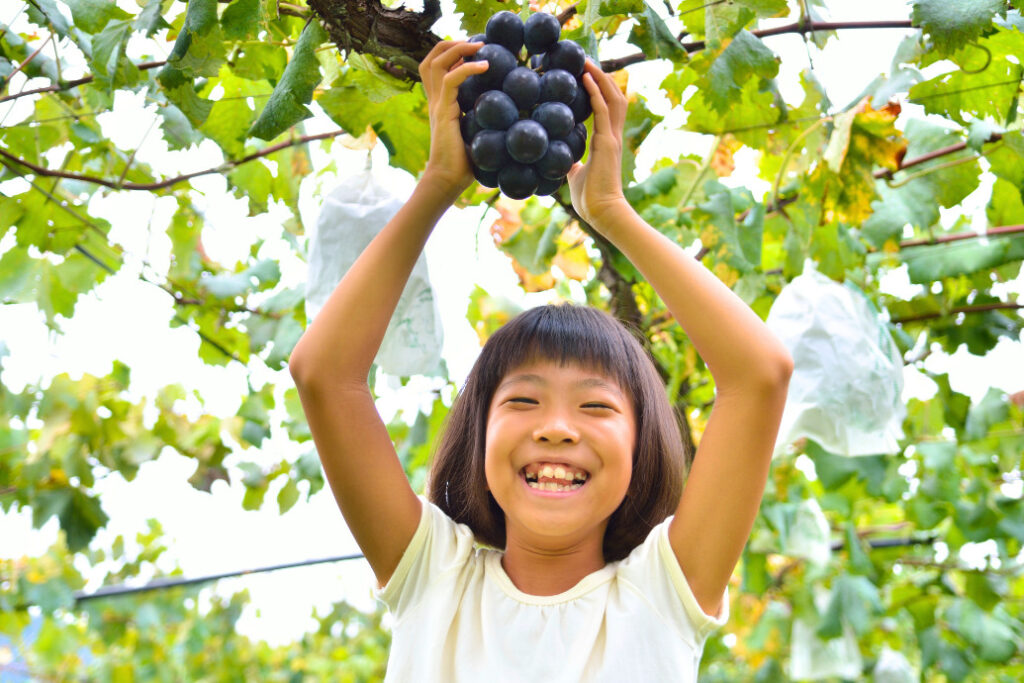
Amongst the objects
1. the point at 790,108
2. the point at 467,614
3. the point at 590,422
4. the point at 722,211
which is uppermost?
the point at 790,108

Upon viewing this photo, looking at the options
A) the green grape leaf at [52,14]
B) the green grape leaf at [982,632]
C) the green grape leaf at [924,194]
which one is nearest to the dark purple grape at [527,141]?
the green grape leaf at [52,14]

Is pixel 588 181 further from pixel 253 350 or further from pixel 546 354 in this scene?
pixel 253 350

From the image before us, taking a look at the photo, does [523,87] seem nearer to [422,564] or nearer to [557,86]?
[557,86]

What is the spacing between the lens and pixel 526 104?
3.81 feet

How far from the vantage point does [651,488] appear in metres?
1.60

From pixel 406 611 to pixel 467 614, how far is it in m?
0.08

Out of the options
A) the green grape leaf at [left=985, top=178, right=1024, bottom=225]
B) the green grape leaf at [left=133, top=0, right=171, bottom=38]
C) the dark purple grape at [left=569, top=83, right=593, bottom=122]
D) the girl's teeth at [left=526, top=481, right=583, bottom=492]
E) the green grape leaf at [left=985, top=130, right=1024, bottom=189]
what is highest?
the green grape leaf at [left=133, top=0, right=171, bottom=38]

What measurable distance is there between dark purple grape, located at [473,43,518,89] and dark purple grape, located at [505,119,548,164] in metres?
0.08

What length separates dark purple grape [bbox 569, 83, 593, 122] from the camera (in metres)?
1.23

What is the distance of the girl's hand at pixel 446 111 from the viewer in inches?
48.8

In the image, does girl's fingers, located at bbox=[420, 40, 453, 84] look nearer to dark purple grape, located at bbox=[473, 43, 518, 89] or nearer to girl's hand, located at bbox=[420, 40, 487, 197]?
girl's hand, located at bbox=[420, 40, 487, 197]

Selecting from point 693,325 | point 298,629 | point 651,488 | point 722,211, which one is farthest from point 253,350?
point 298,629

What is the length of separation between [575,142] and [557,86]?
0.23ft

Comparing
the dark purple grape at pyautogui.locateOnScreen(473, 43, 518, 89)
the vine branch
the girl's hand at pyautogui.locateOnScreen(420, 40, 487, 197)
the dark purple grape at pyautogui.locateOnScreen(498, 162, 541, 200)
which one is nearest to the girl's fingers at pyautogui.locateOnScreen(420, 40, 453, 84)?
the girl's hand at pyautogui.locateOnScreen(420, 40, 487, 197)
